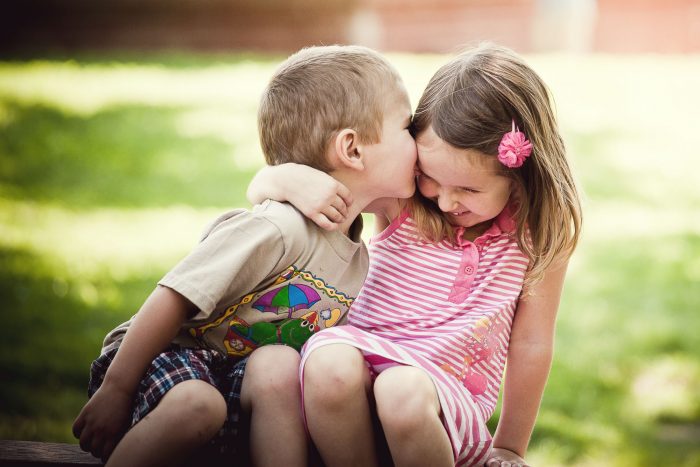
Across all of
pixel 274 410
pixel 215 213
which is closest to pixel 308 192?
pixel 274 410

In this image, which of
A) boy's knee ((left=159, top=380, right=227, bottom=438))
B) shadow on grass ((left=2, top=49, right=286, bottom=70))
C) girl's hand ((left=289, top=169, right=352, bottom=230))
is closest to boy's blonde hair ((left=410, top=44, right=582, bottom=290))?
girl's hand ((left=289, top=169, right=352, bottom=230))

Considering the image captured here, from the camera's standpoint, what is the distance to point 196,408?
1670 millimetres

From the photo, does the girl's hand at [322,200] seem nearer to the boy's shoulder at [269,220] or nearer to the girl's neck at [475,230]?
the boy's shoulder at [269,220]

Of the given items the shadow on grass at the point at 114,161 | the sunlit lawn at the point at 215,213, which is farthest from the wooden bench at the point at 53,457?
the shadow on grass at the point at 114,161

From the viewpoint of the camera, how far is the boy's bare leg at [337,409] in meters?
1.71

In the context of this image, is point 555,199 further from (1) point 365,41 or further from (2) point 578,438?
(1) point 365,41

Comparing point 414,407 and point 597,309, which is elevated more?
point 414,407

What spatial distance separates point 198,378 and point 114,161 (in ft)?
16.8

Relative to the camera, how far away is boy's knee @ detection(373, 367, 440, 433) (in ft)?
5.55

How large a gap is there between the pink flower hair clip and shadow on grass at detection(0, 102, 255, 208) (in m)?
4.04

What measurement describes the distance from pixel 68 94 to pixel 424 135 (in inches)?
257

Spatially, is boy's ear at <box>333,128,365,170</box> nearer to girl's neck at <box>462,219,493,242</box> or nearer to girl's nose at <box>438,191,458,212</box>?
girl's nose at <box>438,191,458,212</box>

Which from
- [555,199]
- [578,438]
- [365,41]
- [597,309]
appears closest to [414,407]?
[555,199]

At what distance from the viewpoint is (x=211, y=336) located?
75.9 inches
